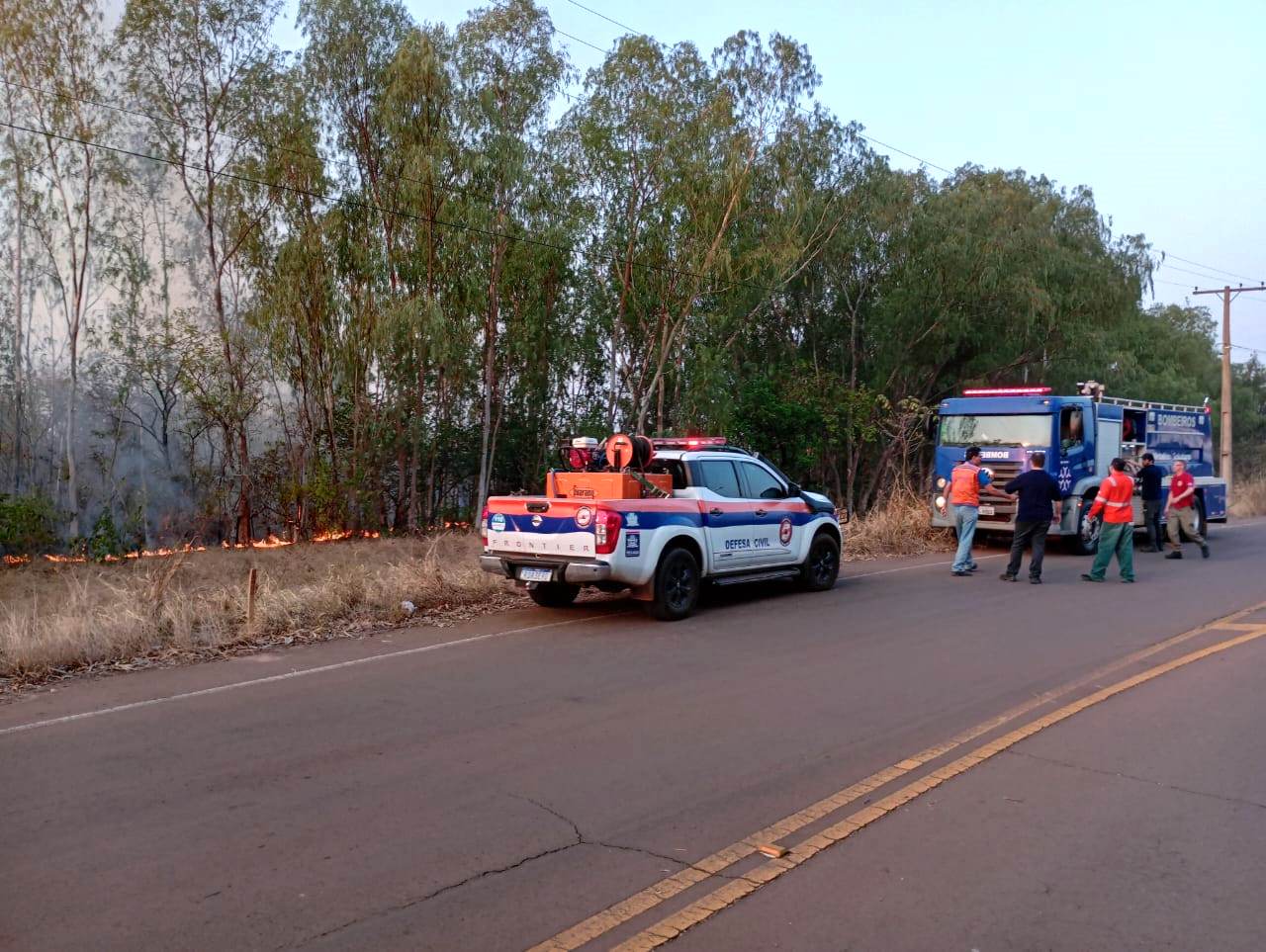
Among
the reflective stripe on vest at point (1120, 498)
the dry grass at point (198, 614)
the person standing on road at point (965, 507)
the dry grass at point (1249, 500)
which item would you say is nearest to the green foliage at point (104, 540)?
the dry grass at point (198, 614)

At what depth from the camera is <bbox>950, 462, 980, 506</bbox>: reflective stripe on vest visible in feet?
51.0

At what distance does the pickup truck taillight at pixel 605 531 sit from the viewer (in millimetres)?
10727

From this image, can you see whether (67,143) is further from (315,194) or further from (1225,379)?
(1225,379)

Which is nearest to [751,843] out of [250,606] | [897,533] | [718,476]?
[250,606]

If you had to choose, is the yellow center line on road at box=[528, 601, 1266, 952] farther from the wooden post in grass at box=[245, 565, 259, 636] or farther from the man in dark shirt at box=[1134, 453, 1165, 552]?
the man in dark shirt at box=[1134, 453, 1165, 552]

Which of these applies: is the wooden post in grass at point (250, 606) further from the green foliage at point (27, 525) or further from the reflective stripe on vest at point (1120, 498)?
the reflective stripe on vest at point (1120, 498)

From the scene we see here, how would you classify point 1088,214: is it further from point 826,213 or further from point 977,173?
point 826,213

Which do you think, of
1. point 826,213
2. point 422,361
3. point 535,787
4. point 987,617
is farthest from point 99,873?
point 826,213

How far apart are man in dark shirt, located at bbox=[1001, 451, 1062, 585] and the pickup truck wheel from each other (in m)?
5.39

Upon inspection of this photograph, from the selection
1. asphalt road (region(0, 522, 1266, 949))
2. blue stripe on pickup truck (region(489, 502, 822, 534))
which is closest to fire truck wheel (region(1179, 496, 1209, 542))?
asphalt road (region(0, 522, 1266, 949))

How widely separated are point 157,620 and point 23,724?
9.40ft

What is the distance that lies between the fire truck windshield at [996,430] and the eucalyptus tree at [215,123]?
12947mm

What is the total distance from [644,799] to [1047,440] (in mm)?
14500

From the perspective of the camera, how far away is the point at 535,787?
573 centimetres
